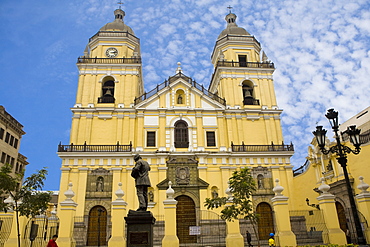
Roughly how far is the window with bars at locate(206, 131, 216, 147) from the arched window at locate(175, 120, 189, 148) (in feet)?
5.35

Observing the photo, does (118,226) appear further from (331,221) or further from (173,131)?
(173,131)

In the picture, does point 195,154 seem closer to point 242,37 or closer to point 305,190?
point 305,190

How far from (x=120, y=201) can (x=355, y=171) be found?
43.6 ft

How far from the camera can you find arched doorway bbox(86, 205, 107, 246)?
19484mm

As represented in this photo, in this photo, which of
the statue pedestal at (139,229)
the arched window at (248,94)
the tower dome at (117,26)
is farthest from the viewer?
the tower dome at (117,26)

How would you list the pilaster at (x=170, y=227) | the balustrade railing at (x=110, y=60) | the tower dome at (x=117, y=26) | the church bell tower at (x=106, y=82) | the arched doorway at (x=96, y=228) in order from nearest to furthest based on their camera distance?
the pilaster at (x=170, y=227), the arched doorway at (x=96, y=228), the church bell tower at (x=106, y=82), the balustrade railing at (x=110, y=60), the tower dome at (x=117, y=26)

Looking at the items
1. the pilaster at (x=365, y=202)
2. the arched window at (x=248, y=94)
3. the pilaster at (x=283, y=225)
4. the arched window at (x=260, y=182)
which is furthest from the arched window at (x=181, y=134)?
the pilaster at (x=365, y=202)

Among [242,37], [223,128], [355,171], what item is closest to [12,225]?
[223,128]

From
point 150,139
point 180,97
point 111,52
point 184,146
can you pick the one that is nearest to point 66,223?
point 150,139

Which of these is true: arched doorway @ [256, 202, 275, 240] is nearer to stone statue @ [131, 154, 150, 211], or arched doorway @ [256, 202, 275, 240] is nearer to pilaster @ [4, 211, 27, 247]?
stone statue @ [131, 154, 150, 211]

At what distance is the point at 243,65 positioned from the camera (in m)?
26.7

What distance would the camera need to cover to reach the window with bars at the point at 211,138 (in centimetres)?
2338

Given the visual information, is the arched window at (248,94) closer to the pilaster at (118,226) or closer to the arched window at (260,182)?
the arched window at (260,182)

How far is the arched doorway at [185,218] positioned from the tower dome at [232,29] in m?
15.8
